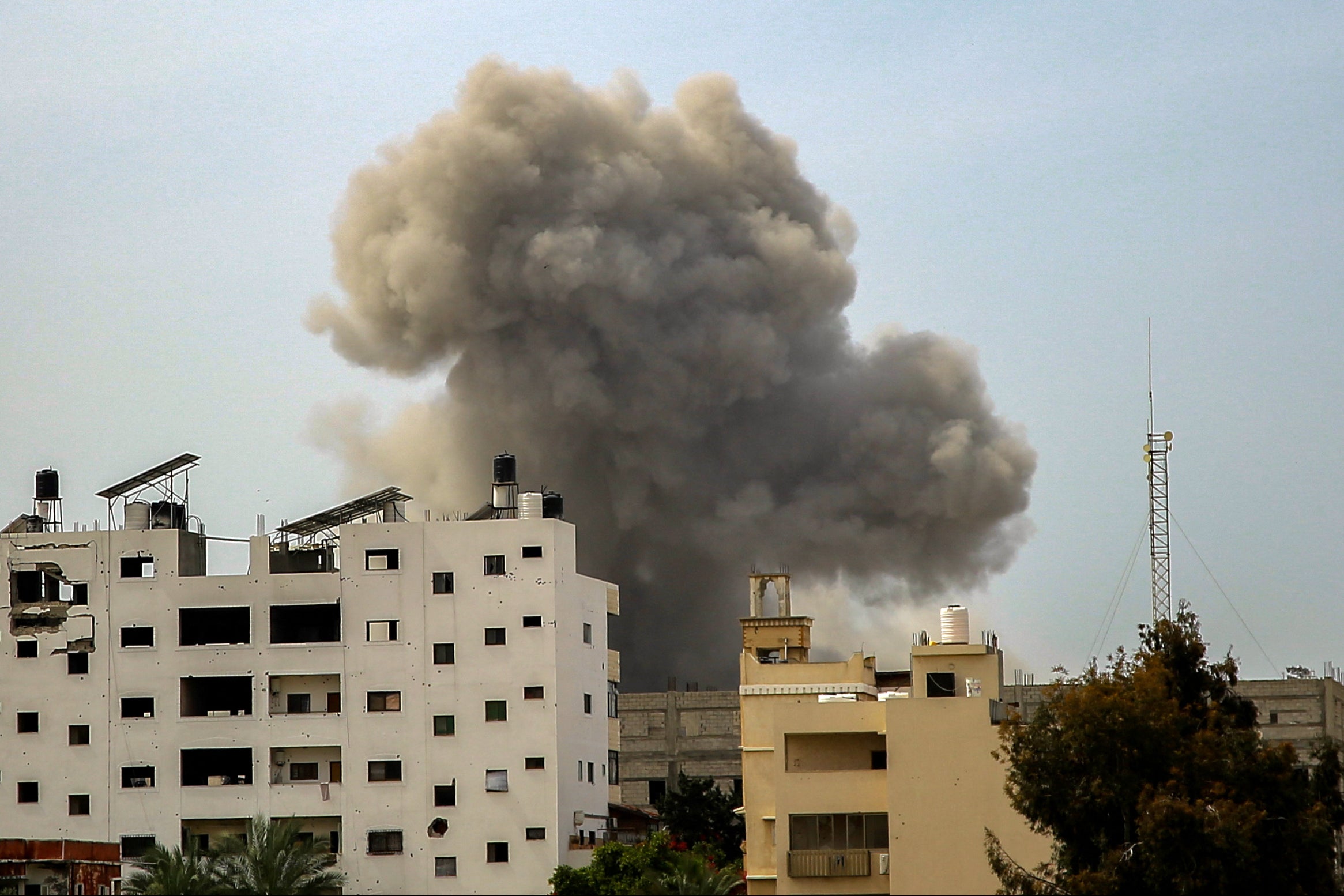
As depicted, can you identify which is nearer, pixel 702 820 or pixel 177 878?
pixel 177 878

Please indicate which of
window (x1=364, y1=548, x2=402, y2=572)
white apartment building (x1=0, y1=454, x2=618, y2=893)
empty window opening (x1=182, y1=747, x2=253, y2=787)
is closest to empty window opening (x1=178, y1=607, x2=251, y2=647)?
white apartment building (x1=0, y1=454, x2=618, y2=893)

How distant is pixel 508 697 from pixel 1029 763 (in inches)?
683

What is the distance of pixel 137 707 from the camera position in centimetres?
4838

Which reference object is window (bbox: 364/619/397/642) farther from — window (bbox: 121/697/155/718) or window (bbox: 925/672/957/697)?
window (bbox: 925/672/957/697)

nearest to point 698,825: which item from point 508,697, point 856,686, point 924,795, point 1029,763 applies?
point 508,697

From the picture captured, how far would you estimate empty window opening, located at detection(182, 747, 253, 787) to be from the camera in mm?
48094

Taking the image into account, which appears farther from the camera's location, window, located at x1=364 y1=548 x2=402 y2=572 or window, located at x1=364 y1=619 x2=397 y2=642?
window, located at x1=364 y1=548 x2=402 y2=572

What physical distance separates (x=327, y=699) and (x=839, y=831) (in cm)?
1428

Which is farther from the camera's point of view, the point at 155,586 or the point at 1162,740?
the point at 155,586

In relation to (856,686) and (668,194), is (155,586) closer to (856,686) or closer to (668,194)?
(856,686)

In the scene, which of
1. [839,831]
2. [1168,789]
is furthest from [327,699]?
Answer: [1168,789]

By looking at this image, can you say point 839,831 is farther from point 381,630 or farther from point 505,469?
point 505,469

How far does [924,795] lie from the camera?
38500mm

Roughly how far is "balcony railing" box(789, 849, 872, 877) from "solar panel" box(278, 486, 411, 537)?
14885 millimetres
